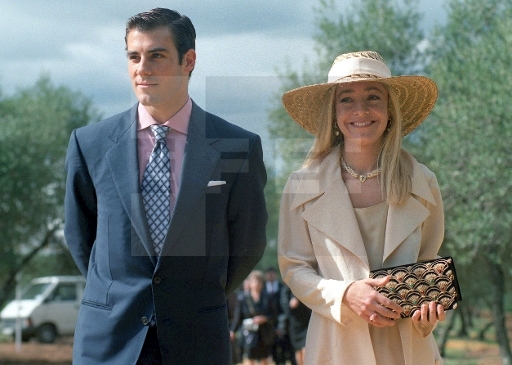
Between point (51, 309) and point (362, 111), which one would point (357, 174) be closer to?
point (362, 111)

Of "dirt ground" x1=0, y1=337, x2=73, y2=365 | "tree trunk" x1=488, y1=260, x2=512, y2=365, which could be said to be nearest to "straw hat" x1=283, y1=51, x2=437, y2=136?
"tree trunk" x1=488, y1=260, x2=512, y2=365

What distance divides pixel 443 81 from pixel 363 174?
1215 centimetres

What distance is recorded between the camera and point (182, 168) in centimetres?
362

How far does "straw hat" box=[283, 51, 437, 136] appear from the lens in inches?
157

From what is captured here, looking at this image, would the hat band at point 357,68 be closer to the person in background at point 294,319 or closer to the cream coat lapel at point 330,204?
the cream coat lapel at point 330,204

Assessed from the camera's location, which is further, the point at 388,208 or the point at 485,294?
the point at 485,294

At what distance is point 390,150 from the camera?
13.0ft

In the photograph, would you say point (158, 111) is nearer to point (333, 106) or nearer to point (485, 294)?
point (333, 106)

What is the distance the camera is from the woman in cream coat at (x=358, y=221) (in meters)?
3.78

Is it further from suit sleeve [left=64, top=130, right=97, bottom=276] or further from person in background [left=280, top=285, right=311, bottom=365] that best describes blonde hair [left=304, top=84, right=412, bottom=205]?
person in background [left=280, top=285, right=311, bottom=365]

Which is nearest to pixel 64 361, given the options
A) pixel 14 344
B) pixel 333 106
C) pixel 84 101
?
pixel 14 344

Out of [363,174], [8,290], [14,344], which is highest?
[363,174]

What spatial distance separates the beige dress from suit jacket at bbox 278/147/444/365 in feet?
0.13

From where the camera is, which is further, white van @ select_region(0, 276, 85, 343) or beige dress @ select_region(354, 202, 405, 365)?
white van @ select_region(0, 276, 85, 343)
